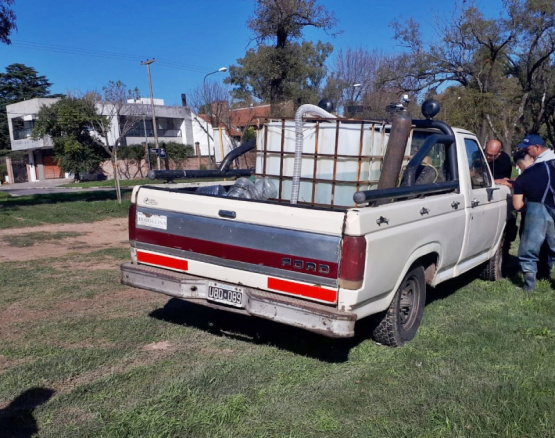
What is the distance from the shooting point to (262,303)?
4.01 metres

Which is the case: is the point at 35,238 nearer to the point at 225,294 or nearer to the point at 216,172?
the point at 216,172

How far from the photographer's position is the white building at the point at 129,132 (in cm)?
4616

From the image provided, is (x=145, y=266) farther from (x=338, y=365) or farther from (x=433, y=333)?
(x=433, y=333)

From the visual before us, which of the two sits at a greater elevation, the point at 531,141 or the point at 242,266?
the point at 531,141

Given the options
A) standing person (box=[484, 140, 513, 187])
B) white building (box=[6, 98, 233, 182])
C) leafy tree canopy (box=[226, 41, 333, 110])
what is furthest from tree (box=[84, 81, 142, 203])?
standing person (box=[484, 140, 513, 187])

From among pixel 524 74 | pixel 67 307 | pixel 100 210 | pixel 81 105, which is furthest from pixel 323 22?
pixel 81 105

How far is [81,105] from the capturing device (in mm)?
42062

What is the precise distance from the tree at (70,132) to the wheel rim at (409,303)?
41030 millimetres

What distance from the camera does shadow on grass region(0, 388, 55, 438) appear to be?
3277 mm

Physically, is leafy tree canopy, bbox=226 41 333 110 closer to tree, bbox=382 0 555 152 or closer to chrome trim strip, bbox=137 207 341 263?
tree, bbox=382 0 555 152

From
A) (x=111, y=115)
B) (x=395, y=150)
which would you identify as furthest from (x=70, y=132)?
(x=395, y=150)

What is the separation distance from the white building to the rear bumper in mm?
40158

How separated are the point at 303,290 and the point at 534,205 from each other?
12.1ft

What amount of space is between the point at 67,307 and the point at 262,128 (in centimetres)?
282
